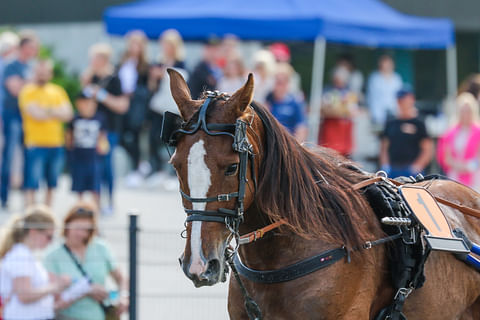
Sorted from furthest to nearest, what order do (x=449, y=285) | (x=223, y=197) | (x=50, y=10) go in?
(x=50, y=10) < (x=449, y=285) < (x=223, y=197)

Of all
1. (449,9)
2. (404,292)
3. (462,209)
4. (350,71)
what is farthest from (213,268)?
(449,9)

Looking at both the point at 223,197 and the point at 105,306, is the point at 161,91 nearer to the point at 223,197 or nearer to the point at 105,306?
the point at 105,306

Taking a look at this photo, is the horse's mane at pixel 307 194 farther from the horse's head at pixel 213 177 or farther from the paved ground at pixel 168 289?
the paved ground at pixel 168 289

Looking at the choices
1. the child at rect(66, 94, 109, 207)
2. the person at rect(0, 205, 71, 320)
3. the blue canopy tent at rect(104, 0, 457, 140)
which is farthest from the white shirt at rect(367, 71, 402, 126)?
the person at rect(0, 205, 71, 320)

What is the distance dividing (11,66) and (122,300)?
5.14 metres

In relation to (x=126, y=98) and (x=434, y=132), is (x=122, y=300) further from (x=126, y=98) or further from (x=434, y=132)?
(x=434, y=132)

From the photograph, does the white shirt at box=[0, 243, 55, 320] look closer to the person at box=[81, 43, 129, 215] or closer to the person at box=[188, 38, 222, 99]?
the person at box=[81, 43, 129, 215]

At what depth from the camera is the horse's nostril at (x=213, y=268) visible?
11.6 feet

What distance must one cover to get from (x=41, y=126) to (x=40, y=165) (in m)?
0.49

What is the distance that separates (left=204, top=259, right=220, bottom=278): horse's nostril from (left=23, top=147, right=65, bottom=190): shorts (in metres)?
6.85

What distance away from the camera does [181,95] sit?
3887 millimetres

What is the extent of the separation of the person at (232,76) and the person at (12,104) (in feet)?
8.23

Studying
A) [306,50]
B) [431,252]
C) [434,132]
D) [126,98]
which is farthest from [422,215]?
[306,50]

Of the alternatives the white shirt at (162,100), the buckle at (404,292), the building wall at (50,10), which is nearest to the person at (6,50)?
the white shirt at (162,100)
